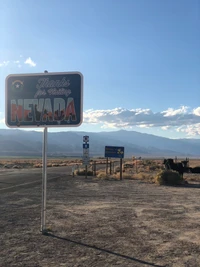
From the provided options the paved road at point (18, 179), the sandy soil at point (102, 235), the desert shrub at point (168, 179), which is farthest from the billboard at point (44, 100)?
the desert shrub at point (168, 179)

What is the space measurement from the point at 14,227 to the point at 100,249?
2.77 metres

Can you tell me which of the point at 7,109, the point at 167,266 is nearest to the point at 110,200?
the point at 7,109

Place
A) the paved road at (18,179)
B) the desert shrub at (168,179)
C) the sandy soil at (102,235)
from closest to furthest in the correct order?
the sandy soil at (102,235), the paved road at (18,179), the desert shrub at (168,179)

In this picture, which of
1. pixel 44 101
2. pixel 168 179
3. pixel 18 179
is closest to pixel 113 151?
pixel 168 179

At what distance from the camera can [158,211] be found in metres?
10.4

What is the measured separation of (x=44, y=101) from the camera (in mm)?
7641

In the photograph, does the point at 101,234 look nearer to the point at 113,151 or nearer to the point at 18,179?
the point at 18,179

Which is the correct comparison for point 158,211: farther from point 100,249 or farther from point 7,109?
point 7,109

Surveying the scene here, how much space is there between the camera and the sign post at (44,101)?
7465 millimetres

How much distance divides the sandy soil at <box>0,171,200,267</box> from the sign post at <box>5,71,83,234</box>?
0.88 meters

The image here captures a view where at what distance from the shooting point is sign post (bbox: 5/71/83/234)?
7.46 metres

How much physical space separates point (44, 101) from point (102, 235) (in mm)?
3216

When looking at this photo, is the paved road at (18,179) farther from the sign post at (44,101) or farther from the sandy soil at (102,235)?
the sign post at (44,101)

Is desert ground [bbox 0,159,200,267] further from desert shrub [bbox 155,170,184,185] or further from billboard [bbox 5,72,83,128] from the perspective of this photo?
desert shrub [bbox 155,170,184,185]
